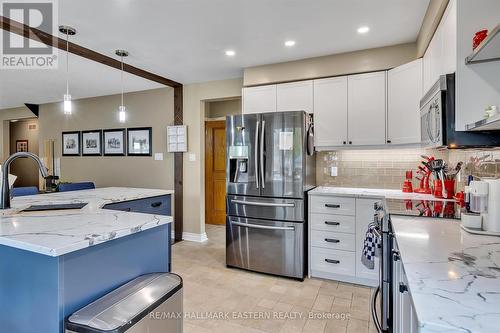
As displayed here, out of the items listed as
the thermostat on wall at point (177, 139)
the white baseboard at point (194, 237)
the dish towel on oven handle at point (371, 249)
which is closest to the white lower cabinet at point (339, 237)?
the dish towel on oven handle at point (371, 249)

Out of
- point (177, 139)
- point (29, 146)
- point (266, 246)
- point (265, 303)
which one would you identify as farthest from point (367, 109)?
point (29, 146)

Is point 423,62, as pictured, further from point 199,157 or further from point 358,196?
point 199,157

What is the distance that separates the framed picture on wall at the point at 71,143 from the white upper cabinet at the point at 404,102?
548 centimetres

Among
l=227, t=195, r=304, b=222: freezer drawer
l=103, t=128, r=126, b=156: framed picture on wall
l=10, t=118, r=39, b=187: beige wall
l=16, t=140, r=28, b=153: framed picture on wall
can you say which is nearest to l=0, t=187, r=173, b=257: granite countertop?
l=227, t=195, r=304, b=222: freezer drawer

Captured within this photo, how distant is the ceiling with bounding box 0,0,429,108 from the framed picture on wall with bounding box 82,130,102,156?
1.57m

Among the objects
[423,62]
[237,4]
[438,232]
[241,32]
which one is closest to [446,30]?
[423,62]

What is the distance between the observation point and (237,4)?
218 centimetres

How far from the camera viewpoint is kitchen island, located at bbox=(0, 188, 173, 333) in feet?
3.61

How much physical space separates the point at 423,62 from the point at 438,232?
1.91 m

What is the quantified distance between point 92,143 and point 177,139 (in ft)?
6.79

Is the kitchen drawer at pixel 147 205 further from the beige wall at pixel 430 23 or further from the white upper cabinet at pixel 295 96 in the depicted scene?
the beige wall at pixel 430 23

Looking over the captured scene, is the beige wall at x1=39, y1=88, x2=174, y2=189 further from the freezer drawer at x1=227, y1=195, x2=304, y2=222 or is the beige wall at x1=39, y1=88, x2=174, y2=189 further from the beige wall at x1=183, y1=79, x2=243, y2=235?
the freezer drawer at x1=227, y1=195, x2=304, y2=222

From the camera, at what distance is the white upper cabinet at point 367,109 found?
9.70 feet

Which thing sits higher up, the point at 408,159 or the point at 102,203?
the point at 408,159
